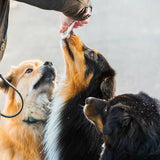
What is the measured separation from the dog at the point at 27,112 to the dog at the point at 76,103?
0.40 feet

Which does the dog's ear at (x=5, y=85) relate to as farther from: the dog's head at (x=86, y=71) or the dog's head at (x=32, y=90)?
the dog's head at (x=86, y=71)

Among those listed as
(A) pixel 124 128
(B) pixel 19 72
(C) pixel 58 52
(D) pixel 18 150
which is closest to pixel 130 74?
(C) pixel 58 52

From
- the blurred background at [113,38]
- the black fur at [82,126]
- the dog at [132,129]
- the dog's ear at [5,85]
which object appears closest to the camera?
the dog at [132,129]

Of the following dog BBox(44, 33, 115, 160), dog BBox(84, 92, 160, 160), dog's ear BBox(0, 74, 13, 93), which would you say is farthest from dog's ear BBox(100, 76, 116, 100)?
dog's ear BBox(0, 74, 13, 93)

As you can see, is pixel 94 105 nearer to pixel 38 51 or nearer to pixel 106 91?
pixel 106 91

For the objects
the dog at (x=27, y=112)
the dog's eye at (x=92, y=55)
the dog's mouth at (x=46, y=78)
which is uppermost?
the dog's eye at (x=92, y=55)

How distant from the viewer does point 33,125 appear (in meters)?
2.83

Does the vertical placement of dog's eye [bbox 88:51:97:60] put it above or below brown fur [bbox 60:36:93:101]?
above

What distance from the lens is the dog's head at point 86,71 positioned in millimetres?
2697

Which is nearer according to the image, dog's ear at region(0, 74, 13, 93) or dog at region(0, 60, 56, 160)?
dog at region(0, 60, 56, 160)

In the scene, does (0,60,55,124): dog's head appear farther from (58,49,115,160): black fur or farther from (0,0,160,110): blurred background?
(0,0,160,110): blurred background

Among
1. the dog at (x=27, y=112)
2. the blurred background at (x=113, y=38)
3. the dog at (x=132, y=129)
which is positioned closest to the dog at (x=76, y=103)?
the dog at (x=27, y=112)

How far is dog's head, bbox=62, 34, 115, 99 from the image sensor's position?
8.85ft

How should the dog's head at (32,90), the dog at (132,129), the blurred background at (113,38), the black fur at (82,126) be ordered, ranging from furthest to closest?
1. the blurred background at (113,38)
2. the dog's head at (32,90)
3. the black fur at (82,126)
4. the dog at (132,129)
